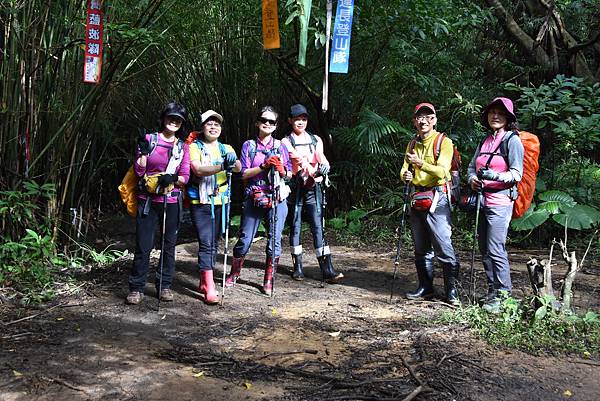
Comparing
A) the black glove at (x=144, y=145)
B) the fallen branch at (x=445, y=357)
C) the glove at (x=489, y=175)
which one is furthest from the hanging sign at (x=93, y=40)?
the fallen branch at (x=445, y=357)

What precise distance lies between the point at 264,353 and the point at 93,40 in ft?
10.5

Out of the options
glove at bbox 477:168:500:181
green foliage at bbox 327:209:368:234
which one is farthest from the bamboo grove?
glove at bbox 477:168:500:181

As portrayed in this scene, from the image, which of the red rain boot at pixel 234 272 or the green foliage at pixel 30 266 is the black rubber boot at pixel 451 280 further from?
the green foliage at pixel 30 266

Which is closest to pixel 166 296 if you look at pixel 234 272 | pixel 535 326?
pixel 234 272

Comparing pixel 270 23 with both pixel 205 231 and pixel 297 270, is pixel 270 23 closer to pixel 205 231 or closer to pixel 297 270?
pixel 205 231

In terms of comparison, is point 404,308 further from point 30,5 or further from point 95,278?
point 30,5

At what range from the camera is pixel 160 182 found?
177 inches

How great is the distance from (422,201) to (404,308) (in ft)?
2.80

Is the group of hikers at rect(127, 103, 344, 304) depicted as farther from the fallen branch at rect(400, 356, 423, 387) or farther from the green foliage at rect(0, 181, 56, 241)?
the fallen branch at rect(400, 356, 423, 387)

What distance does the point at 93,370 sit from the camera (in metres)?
3.39

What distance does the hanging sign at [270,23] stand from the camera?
584 centimetres

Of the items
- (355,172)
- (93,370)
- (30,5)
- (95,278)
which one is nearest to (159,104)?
(355,172)

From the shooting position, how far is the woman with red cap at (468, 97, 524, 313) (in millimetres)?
4363

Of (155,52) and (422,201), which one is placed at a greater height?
(155,52)
